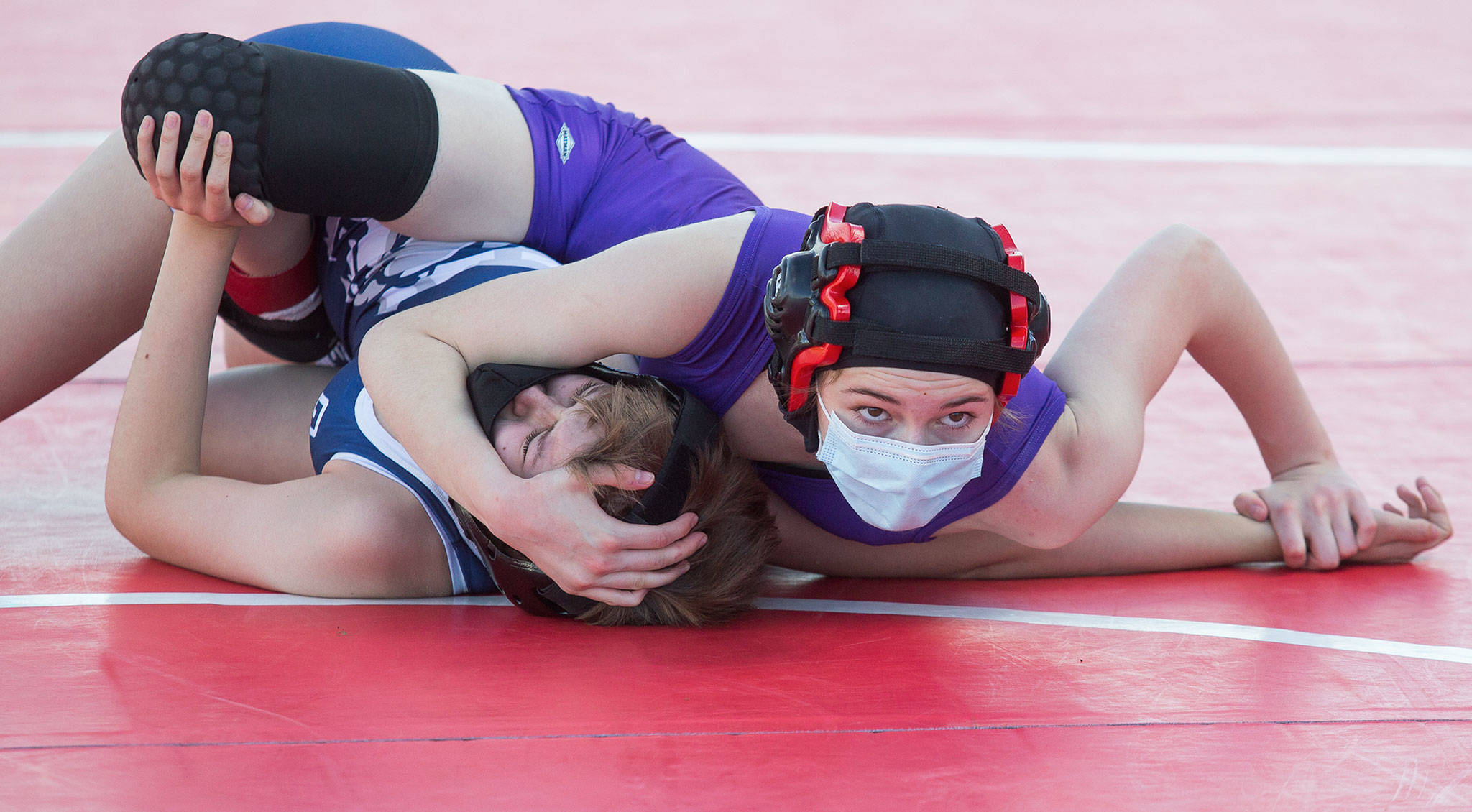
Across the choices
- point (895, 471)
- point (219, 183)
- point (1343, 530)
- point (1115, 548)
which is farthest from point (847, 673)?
point (219, 183)

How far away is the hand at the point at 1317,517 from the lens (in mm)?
2912

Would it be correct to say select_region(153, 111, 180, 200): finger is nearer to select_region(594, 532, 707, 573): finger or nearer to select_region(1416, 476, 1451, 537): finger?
select_region(594, 532, 707, 573): finger

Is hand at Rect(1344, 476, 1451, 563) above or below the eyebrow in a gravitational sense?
below

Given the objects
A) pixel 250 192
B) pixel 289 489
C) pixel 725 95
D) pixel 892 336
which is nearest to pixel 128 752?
pixel 289 489

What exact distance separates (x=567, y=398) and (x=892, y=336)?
1.92 feet

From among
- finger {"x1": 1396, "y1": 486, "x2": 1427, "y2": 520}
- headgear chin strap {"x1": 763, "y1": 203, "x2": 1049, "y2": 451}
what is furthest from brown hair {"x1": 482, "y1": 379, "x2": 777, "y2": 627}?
finger {"x1": 1396, "y1": 486, "x2": 1427, "y2": 520}

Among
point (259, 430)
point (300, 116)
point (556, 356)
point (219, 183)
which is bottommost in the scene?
point (259, 430)

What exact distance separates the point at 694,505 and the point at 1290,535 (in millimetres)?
1370

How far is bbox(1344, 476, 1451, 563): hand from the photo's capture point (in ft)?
9.55

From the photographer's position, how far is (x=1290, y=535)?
115 inches

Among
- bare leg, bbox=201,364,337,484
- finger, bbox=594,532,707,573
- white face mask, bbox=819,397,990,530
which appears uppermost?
white face mask, bbox=819,397,990,530

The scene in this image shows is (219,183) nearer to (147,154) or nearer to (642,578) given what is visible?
(147,154)

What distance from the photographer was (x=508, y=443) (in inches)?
90.8

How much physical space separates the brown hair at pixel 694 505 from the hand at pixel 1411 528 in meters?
1.34
